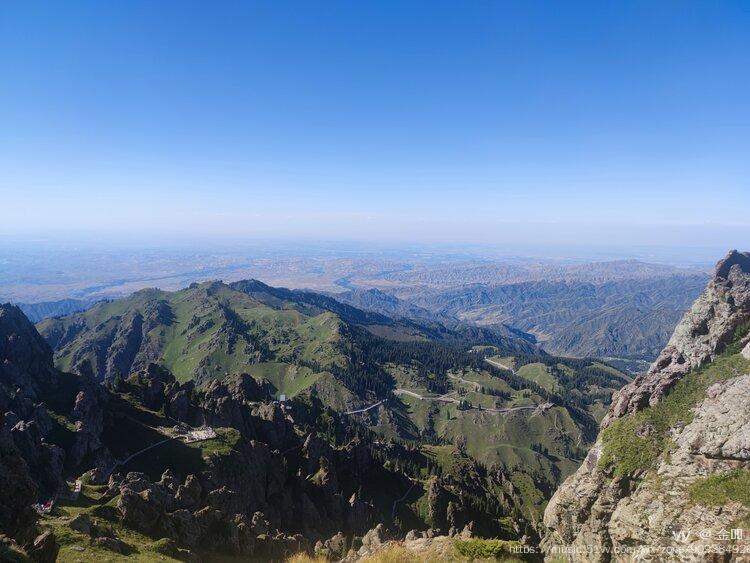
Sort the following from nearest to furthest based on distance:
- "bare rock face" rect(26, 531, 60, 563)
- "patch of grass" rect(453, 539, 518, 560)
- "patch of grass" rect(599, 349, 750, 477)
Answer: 1. "bare rock face" rect(26, 531, 60, 563)
2. "patch of grass" rect(453, 539, 518, 560)
3. "patch of grass" rect(599, 349, 750, 477)

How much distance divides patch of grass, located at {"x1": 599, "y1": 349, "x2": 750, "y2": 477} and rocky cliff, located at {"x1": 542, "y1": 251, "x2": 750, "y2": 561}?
16cm

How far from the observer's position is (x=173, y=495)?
62.4 meters

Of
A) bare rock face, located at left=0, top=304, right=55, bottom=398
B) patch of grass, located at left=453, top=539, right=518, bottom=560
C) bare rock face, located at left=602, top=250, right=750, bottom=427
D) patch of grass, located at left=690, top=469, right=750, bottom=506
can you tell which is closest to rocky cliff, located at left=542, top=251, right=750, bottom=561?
patch of grass, located at left=690, top=469, right=750, bottom=506

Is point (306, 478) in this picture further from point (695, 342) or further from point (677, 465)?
point (695, 342)

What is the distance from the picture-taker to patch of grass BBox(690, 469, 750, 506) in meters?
41.8

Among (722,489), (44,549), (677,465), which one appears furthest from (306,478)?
(722,489)

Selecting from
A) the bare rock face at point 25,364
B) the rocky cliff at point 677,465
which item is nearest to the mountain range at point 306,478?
the rocky cliff at point 677,465

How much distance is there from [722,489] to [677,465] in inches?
331

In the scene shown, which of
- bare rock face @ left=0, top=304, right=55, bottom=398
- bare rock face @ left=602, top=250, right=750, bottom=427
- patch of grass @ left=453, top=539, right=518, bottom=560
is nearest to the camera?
patch of grass @ left=453, top=539, right=518, bottom=560

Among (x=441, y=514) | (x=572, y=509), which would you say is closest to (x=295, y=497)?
(x=441, y=514)

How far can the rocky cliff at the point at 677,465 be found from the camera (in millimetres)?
42031

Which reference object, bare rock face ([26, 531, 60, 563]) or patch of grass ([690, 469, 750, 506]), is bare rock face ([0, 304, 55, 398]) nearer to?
bare rock face ([26, 531, 60, 563])

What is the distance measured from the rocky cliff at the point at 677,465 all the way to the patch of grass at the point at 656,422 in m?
0.16

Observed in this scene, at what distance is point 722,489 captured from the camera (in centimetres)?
4378
